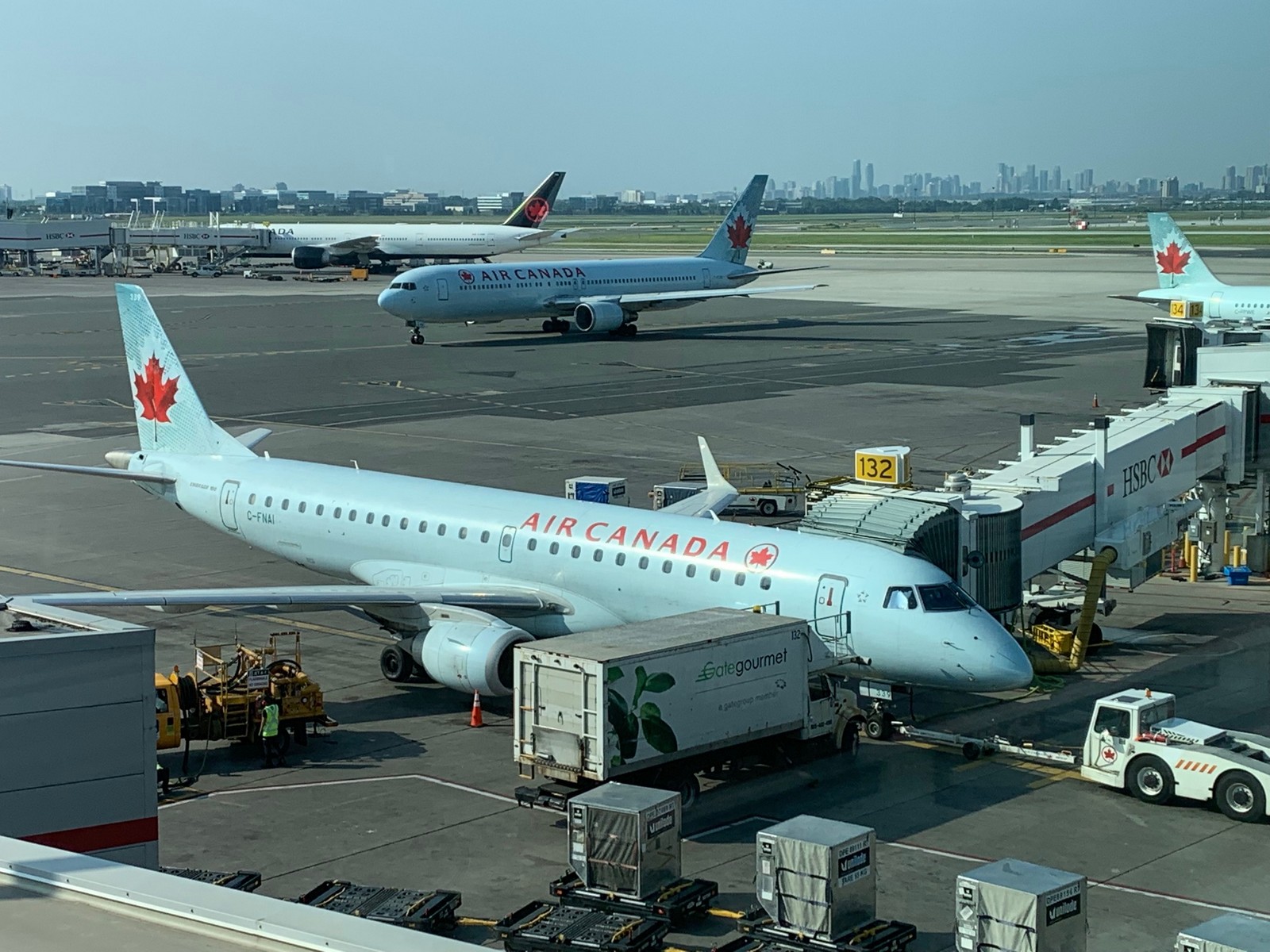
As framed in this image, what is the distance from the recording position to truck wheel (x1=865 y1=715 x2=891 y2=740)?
2908cm

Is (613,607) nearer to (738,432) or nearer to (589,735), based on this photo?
(589,735)

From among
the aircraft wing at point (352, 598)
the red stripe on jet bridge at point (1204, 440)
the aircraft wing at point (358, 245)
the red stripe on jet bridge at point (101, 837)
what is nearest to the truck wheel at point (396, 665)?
the aircraft wing at point (352, 598)

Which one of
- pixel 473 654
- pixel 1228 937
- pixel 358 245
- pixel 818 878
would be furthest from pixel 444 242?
pixel 1228 937

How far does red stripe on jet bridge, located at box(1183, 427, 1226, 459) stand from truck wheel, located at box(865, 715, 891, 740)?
14212 millimetres

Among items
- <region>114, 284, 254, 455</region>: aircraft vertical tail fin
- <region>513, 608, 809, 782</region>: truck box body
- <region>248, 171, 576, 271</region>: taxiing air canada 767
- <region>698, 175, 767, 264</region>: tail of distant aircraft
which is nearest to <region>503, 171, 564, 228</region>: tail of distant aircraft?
<region>248, 171, 576, 271</region>: taxiing air canada 767

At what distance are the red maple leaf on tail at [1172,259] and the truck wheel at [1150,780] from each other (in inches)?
2845

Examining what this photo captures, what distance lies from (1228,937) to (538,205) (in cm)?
16520

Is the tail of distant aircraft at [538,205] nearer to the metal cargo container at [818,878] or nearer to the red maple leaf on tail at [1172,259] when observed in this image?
the red maple leaf on tail at [1172,259]

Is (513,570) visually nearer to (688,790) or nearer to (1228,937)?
(688,790)

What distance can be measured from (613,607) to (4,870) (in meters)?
17.6

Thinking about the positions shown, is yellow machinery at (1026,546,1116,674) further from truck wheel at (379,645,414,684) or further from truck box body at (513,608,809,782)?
truck wheel at (379,645,414,684)

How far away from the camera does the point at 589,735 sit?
79.5 feet

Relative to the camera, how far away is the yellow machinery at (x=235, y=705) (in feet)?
91.9

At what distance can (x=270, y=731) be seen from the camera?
1085 inches
